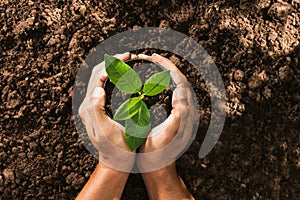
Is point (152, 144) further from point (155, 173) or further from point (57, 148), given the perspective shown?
point (57, 148)

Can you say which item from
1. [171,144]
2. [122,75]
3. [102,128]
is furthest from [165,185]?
[122,75]

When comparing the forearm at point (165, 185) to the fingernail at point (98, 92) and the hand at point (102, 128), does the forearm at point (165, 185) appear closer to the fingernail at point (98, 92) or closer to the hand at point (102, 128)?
the hand at point (102, 128)

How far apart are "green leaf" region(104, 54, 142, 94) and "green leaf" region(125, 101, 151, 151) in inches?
2.5

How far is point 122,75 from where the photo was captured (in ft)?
5.91

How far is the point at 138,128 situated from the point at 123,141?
0.24ft

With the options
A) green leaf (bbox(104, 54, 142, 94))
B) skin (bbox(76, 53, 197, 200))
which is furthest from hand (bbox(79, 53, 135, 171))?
green leaf (bbox(104, 54, 142, 94))

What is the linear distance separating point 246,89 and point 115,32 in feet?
1.60

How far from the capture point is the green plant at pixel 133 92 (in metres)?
1.80

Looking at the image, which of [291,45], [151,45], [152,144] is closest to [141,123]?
[152,144]

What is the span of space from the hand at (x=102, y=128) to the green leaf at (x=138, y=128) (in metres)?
0.04

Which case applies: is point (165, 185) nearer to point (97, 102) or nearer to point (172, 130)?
point (172, 130)

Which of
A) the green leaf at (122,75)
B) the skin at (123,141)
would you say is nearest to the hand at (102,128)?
the skin at (123,141)

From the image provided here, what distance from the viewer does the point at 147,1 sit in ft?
6.48

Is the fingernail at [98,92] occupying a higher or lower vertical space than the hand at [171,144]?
higher
